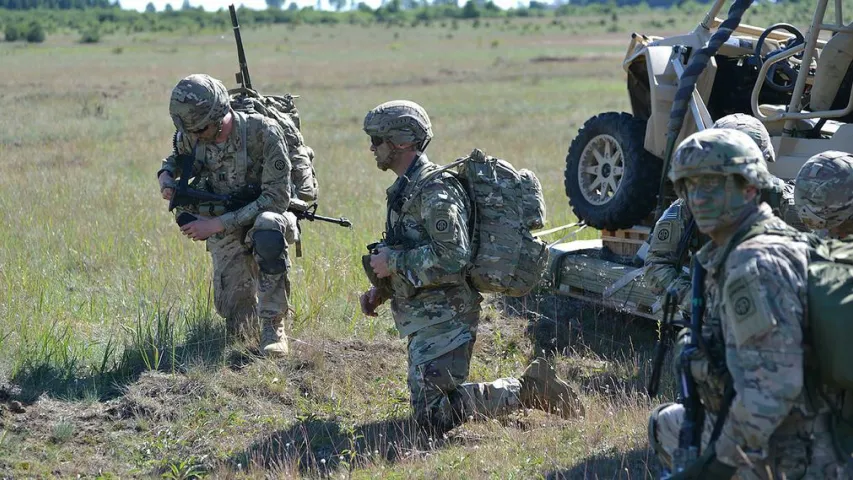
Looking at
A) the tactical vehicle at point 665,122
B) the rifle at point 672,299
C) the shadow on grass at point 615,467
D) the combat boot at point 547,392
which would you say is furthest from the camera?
the tactical vehicle at point 665,122

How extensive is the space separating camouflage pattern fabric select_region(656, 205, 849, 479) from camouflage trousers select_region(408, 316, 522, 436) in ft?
7.11

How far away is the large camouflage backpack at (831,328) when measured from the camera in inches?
122

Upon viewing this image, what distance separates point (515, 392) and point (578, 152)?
3230 millimetres

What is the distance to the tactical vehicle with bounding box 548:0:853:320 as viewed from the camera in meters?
6.93

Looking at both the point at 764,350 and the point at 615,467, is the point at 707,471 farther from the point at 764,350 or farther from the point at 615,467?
the point at 615,467

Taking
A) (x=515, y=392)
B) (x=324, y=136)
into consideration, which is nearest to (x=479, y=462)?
(x=515, y=392)

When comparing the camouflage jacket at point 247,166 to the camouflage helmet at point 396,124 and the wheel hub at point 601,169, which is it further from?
the wheel hub at point 601,169

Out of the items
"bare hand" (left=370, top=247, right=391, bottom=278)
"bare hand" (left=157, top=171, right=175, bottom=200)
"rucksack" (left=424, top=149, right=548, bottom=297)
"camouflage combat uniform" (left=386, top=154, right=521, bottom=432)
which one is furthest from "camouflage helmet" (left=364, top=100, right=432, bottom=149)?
"bare hand" (left=157, top=171, right=175, bottom=200)

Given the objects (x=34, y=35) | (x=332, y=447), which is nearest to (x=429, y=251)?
(x=332, y=447)

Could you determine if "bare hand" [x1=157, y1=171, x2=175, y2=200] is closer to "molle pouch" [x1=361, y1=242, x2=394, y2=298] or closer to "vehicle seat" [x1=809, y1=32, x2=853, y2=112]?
"molle pouch" [x1=361, y1=242, x2=394, y2=298]

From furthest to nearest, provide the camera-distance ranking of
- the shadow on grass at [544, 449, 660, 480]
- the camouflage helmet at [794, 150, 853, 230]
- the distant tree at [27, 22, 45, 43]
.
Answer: the distant tree at [27, 22, 45, 43] < the shadow on grass at [544, 449, 660, 480] < the camouflage helmet at [794, 150, 853, 230]

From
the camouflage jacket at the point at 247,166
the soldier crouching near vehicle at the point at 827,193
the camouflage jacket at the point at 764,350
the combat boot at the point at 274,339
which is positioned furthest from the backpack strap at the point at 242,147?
the camouflage jacket at the point at 764,350

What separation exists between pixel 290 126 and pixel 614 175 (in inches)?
105

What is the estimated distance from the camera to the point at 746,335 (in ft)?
10.3
